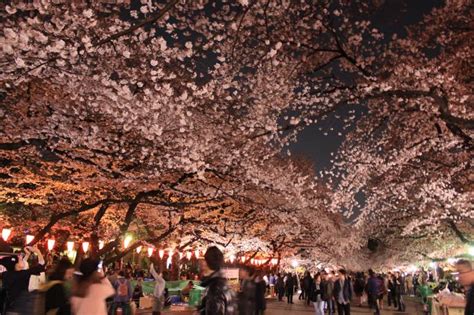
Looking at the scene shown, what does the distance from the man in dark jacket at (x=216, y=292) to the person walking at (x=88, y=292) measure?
3.71 feet

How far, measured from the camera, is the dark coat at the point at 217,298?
442 centimetres

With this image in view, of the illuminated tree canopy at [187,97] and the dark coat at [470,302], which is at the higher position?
the illuminated tree canopy at [187,97]

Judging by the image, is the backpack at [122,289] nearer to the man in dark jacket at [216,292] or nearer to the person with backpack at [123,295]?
the person with backpack at [123,295]

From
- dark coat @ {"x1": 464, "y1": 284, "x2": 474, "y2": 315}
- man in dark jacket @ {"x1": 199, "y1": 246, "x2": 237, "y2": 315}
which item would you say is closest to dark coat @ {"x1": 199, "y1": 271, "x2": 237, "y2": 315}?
man in dark jacket @ {"x1": 199, "y1": 246, "x2": 237, "y2": 315}

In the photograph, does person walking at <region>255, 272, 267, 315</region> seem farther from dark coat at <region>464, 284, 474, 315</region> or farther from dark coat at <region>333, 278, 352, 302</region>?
dark coat at <region>464, 284, 474, 315</region>

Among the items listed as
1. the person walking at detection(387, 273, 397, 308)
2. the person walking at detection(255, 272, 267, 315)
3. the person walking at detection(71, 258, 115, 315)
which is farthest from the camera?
the person walking at detection(387, 273, 397, 308)

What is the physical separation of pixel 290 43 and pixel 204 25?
7.12 feet

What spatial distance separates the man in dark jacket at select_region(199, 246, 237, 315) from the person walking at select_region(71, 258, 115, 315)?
3.71 feet

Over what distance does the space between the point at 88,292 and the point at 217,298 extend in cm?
148

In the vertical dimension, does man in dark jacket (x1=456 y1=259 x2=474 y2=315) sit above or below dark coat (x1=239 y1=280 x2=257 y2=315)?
above

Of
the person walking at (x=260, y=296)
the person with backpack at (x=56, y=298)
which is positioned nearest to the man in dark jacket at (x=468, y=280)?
the person with backpack at (x=56, y=298)

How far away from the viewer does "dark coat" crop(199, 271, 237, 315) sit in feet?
14.5

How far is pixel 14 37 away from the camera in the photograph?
7.55 metres

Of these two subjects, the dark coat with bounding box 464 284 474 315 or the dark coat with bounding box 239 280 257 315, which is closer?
the dark coat with bounding box 464 284 474 315
